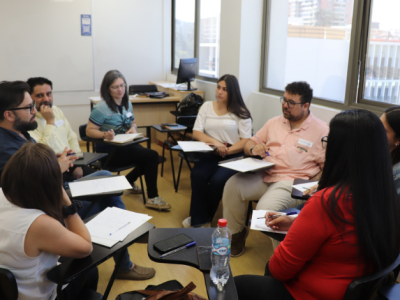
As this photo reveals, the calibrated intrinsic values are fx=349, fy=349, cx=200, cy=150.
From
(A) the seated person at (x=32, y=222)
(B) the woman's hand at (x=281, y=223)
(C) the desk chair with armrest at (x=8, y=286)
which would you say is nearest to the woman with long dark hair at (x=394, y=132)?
(B) the woman's hand at (x=281, y=223)

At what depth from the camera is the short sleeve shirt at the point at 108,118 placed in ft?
10.9

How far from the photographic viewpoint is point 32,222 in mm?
1215

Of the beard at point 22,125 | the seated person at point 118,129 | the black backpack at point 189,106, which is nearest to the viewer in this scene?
the beard at point 22,125

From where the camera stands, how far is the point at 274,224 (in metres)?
1.55

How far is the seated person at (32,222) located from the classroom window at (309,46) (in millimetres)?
2651

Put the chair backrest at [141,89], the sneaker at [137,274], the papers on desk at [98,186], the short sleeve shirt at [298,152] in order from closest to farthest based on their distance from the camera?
the papers on desk at [98,186]
the sneaker at [137,274]
the short sleeve shirt at [298,152]
the chair backrest at [141,89]

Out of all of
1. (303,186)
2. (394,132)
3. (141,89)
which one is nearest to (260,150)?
(303,186)

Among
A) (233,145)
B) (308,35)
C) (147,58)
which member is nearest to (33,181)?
(233,145)

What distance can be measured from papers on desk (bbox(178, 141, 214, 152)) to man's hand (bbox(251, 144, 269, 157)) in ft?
1.21

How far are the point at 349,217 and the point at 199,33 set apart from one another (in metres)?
4.85

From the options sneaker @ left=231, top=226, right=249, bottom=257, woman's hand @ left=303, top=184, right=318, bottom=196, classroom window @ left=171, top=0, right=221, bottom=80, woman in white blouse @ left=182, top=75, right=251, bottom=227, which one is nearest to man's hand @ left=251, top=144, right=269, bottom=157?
woman in white blouse @ left=182, top=75, right=251, bottom=227

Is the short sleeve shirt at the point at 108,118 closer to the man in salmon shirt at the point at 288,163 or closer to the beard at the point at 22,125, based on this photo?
the beard at the point at 22,125

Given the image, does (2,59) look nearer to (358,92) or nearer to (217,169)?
(217,169)

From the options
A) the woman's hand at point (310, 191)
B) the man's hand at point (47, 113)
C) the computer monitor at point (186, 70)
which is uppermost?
the computer monitor at point (186, 70)
